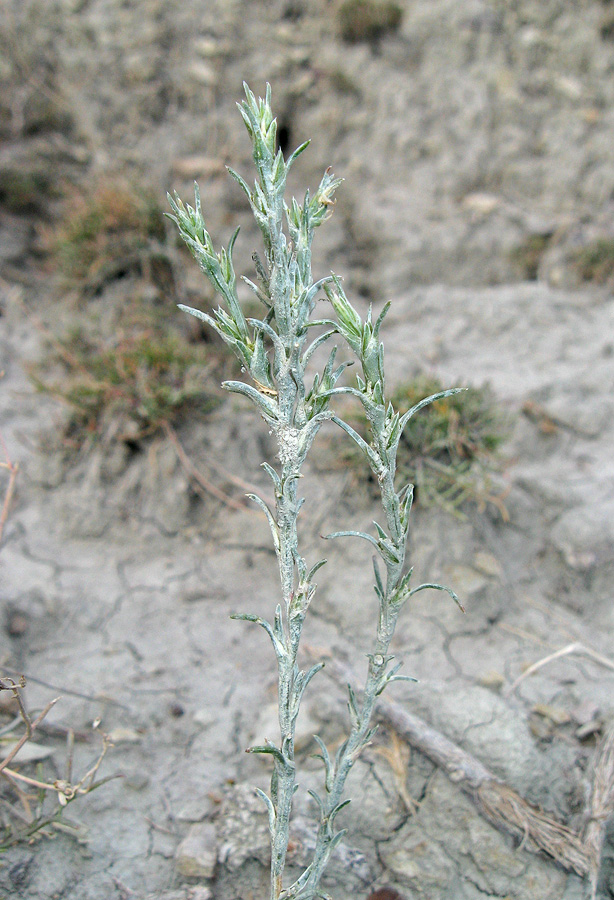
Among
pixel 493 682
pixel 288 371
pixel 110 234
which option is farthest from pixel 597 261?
pixel 288 371

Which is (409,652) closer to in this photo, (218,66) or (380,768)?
(380,768)

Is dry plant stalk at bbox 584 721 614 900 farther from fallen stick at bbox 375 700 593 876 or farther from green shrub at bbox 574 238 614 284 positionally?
green shrub at bbox 574 238 614 284

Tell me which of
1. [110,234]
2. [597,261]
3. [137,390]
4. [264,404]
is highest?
[110,234]

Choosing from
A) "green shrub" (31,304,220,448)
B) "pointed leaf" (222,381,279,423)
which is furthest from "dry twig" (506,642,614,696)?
"green shrub" (31,304,220,448)

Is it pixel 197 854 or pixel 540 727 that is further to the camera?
pixel 540 727

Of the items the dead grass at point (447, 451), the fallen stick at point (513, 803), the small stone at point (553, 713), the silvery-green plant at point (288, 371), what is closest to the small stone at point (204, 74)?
the dead grass at point (447, 451)

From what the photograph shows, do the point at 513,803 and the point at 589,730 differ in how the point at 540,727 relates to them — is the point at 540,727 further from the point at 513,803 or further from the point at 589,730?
the point at 513,803

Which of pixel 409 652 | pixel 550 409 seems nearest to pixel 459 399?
pixel 550 409
